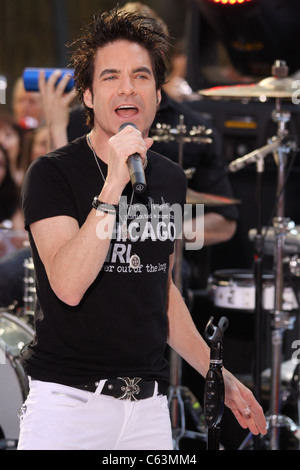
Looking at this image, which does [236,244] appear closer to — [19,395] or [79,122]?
[79,122]

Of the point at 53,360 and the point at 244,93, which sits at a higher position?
the point at 244,93

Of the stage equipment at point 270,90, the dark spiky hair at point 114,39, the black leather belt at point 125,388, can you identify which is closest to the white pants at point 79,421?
the black leather belt at point 125,388

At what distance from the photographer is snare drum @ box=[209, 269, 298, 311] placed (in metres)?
4.40

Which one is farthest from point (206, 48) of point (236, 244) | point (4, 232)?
point (4, 232)

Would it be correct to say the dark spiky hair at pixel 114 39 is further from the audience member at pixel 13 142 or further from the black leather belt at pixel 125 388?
the audience member at pixel 13 142

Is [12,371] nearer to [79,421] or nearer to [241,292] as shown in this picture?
[241,292]

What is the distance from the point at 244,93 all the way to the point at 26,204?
6.99 ft

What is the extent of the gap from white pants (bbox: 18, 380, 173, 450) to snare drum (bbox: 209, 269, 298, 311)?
89.1 inches

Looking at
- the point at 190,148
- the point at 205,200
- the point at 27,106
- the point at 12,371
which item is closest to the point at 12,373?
the point at 12,371

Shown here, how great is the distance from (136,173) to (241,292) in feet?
8.61

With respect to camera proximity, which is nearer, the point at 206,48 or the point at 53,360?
the point at 53,360

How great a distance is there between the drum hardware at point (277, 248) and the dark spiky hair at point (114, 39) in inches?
64.6

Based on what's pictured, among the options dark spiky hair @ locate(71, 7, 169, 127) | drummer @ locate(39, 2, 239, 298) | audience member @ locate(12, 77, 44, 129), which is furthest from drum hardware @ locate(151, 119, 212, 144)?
audience member @ locate(12, 77, 44, 129)

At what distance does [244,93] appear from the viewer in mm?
4113
